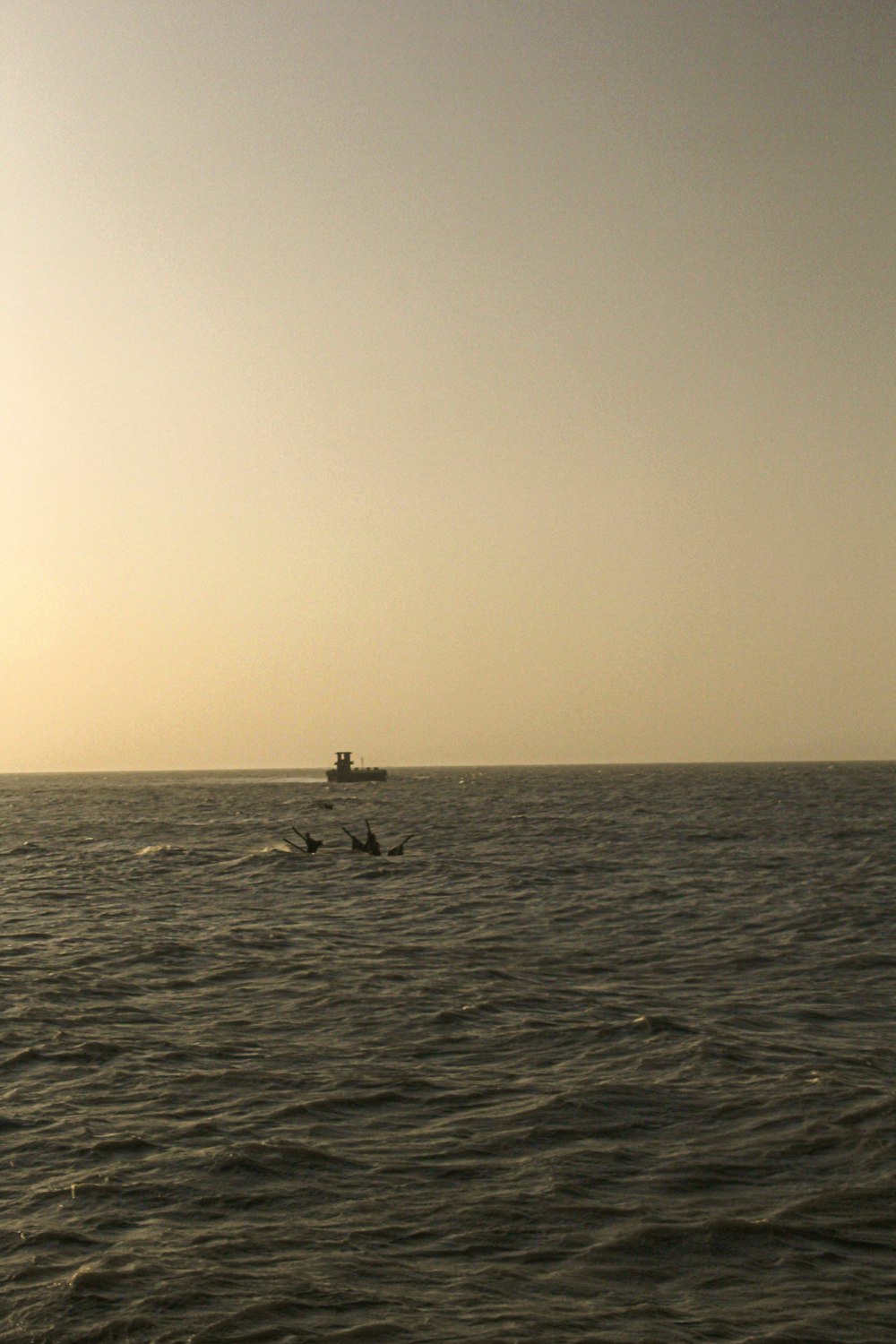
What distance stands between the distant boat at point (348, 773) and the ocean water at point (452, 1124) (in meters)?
140

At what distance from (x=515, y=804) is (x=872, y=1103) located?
304 ft

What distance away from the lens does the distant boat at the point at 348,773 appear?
17450 centimetres

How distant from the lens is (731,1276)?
10.1 m

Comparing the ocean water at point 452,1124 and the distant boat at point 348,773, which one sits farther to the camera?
the distant boat at point 348,773

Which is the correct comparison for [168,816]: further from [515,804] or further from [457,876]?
[457,876]

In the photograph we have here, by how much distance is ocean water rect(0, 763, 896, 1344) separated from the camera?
31.8ft

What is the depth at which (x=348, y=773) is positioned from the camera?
176 m

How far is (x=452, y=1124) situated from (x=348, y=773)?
16240cm

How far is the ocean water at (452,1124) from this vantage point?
970 cm

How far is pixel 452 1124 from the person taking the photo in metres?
14.2

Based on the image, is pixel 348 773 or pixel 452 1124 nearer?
pixel 452 1124

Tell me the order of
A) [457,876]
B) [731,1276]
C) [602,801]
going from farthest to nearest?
[602,801] → [457,876] → [731,1276]

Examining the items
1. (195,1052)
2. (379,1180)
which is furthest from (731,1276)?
(195,1052)

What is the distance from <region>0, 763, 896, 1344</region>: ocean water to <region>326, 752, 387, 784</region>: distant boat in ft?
459
